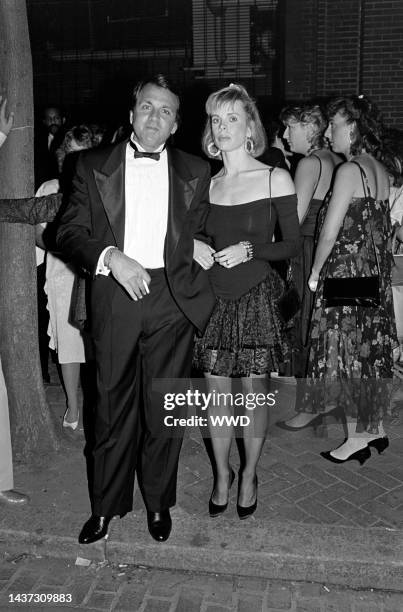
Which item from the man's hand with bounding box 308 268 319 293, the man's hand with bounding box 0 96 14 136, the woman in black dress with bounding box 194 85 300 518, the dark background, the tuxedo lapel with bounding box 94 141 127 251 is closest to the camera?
the tuxedo lapel with bounding box 94 141 127 251

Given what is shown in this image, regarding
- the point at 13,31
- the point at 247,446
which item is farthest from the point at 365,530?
the point at 13,31

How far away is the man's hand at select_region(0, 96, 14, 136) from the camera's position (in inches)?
151

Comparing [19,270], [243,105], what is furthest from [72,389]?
[243,105]

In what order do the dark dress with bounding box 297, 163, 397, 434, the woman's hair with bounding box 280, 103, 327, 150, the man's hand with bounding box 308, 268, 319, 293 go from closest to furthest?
the dark dress with bounding box 297, 163, 397, 434
the man's hand with bounding box 308, 268, 319, 293
the woman's hair with bounding box 280, 103, 327, 150

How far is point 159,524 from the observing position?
11.4 ft

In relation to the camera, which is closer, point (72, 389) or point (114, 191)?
point (114, 191)

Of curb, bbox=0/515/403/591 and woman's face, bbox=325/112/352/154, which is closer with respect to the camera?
curb, bbox=0/515/403/591

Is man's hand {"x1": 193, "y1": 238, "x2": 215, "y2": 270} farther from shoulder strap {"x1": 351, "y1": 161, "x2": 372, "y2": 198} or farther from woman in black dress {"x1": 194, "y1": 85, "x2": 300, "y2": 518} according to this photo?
shoulder strap {"x1": 351, "y1": 161, "x2": 372, "y2": 198}

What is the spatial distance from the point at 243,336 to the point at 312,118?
2402mm

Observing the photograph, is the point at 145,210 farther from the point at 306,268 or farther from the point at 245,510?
the point at 306,268

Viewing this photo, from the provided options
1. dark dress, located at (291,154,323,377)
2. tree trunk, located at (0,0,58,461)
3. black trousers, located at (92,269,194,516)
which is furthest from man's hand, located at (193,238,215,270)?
dark dress, located at (291,154,323,377)

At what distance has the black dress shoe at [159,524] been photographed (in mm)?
3420

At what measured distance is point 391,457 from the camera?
4.27m

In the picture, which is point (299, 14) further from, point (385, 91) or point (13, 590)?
point (13, 590)
